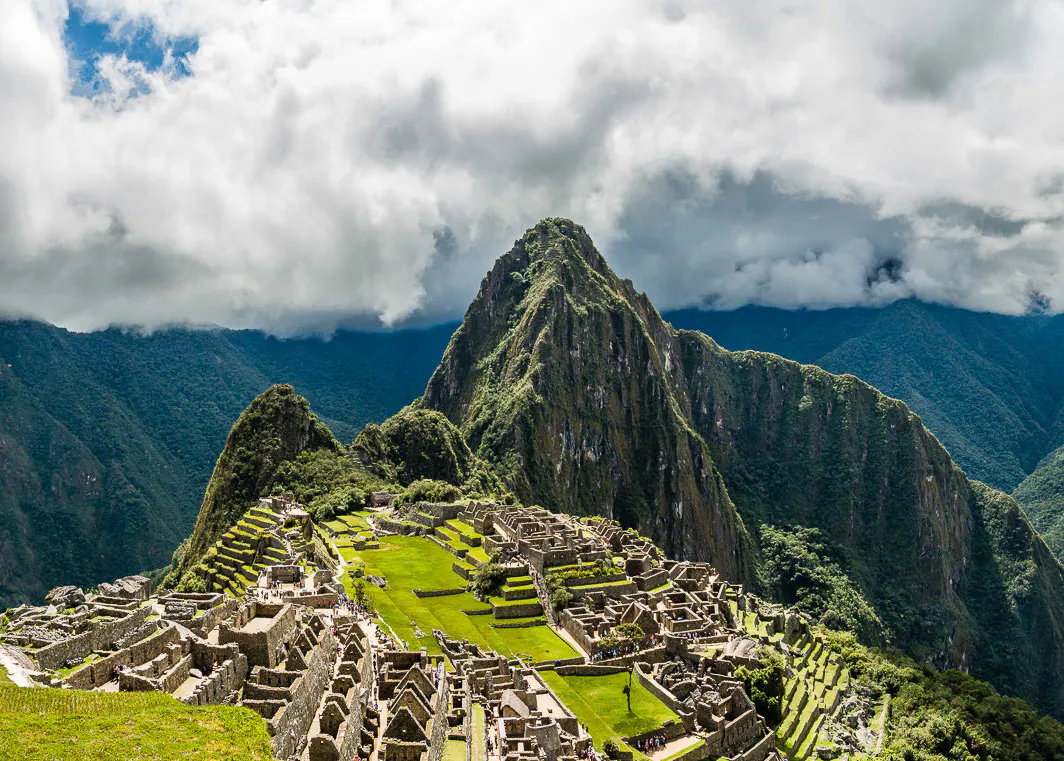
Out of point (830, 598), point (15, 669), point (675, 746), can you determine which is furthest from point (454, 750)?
point (830, 598)

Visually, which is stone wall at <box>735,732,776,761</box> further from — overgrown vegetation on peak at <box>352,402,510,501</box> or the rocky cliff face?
overgrown vegetation on peak at <box>352,402,510,501</box>

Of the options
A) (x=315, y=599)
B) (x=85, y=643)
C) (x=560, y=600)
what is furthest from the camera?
(x=560, y=600)

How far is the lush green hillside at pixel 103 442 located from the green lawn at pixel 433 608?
60.5 m

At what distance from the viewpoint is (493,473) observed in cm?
15425

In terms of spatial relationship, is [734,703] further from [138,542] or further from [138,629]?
[138,542]

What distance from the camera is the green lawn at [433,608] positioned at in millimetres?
50844

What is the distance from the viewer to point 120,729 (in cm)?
2203

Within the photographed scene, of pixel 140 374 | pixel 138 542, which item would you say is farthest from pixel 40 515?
pixel 140 374

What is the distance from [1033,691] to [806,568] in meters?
48.7

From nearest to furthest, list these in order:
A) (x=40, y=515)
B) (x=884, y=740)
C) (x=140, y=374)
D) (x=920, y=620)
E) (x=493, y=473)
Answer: (x=884, y=740), (x=40, y=515), (x=493, y=473), (x=140, y=374), (x=920, y=620)

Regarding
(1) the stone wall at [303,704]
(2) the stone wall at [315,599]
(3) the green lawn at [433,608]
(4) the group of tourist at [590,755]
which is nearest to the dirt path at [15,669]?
(1) the stone wall at [303,704]

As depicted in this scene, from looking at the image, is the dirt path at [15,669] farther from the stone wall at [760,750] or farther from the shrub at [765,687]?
the shrub at [765,687]

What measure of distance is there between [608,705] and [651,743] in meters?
3.62

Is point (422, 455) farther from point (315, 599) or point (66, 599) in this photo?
point (66, 599)
